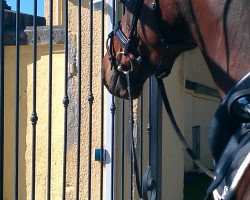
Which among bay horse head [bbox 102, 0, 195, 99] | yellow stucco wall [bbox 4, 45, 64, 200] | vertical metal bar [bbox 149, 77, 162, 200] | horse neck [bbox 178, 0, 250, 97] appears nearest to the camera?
horse neck [bbox 178, 0, 250, 97]

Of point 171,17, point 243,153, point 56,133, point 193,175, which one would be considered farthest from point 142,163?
point 193,175

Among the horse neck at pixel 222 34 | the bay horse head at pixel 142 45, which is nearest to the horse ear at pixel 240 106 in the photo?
the horse neck at pixel 222 34

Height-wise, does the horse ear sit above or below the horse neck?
below

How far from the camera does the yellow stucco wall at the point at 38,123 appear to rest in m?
4.56

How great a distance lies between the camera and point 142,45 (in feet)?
8.91

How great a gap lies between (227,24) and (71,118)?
2.17 meters

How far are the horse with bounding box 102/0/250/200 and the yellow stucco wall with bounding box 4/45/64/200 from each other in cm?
164

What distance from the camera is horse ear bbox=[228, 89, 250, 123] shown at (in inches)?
80.4

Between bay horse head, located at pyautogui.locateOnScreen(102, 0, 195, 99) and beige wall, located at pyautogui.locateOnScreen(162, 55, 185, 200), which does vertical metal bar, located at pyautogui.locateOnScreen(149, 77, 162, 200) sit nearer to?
beige wall, located at pyautogui.locateOnScreen(162, 55, 185, 200)

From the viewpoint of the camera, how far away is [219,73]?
93.3 inches

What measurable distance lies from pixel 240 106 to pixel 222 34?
38 cm

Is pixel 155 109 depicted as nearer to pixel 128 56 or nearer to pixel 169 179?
pixel 169 179

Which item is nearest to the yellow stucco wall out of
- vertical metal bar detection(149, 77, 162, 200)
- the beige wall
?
vertical metal bar detection(149, 77, 162, 200)

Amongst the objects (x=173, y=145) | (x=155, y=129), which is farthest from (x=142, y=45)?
(x=173, y=145)
